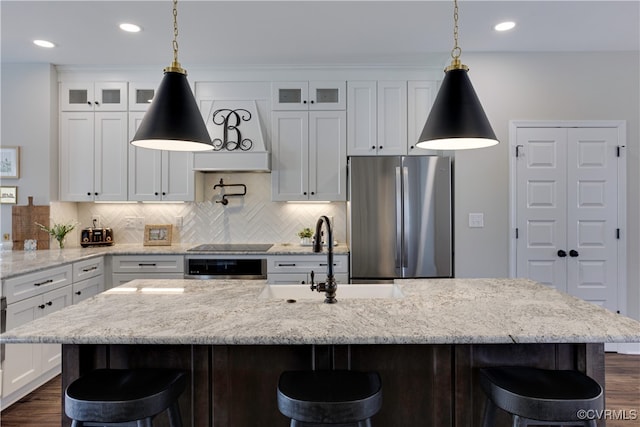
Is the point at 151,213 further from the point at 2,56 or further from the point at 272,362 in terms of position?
the point at 272,362

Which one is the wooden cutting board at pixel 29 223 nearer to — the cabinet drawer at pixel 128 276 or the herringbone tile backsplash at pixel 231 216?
the herringbone tile backsplash at pixel 231 216

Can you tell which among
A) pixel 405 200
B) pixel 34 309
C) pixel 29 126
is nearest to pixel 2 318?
Answer: pixel 34 309

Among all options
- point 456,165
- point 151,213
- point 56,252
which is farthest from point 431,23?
point 56,252

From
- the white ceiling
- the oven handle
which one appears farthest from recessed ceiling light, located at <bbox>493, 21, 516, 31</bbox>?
the oven handle

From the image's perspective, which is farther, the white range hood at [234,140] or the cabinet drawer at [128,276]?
the white range hood at [234,140]

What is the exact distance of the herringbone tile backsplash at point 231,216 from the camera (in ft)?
13.0

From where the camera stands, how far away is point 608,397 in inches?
101

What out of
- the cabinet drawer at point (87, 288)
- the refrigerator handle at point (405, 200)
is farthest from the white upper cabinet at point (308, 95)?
the cabinet drawer at point (87, 288)

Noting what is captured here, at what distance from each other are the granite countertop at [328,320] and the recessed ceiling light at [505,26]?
6.94 feet

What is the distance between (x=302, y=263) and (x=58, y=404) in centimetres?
205

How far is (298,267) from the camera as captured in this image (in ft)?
11.0

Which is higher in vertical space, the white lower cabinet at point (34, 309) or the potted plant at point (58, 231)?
the potted plant at point (58, 231)

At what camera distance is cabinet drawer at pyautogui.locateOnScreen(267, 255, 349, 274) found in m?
3.35

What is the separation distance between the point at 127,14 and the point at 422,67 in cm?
262
